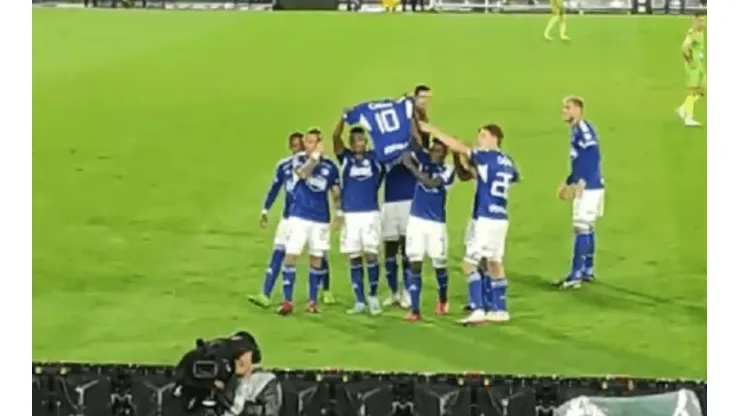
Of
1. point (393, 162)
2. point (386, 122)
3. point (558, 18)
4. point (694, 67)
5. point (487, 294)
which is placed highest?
point (558, 18)

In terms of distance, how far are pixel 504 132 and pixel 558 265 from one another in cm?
48

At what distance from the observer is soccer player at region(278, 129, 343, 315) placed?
430 centimetres

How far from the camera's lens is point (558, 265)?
427 cm

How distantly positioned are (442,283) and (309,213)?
50 centimetres

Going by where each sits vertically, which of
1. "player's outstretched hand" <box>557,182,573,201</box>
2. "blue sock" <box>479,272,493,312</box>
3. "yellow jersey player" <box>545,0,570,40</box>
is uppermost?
"yellow jersey player" <box>545,0,570,40</box>

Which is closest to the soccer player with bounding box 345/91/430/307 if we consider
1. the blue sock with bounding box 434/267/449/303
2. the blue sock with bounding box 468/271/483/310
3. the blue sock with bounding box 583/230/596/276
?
the blue sock with bounding box 434/267/449/303

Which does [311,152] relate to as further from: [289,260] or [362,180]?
[289,260]

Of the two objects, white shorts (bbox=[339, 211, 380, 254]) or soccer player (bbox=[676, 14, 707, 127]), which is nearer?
soccer player (bbox=[676, 14, 707, 127])

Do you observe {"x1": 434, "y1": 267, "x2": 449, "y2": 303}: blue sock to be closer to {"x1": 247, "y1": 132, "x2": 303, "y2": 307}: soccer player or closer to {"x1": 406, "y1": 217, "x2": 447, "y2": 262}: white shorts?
{"x1": 406, "y1": 217, "x2": 447, "y2": 262}: white shorts

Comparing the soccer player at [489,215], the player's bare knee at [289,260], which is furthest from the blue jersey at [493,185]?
the player's bare knee at [289,260]

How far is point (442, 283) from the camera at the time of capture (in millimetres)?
4289

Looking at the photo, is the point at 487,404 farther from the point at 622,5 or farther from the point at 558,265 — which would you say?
the point at 622,5

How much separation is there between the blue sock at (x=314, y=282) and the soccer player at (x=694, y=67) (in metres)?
1.30

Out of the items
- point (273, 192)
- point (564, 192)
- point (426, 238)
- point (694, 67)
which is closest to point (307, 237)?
point (273, 192)
